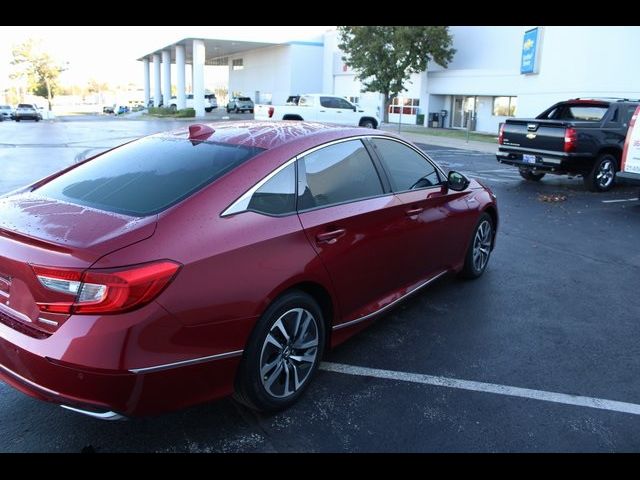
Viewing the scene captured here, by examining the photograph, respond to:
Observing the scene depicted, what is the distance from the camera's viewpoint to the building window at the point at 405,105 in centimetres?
3984

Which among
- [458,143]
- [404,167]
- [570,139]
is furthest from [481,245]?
[458,143]

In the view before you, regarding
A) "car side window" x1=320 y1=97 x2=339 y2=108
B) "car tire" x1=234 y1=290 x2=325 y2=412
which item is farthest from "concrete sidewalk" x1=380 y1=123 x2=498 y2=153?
"car tire" x1=234 y1=290 x2=325 y2=412

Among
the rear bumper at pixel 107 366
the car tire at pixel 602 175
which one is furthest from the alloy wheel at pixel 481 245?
the car tire at pixel 602 175

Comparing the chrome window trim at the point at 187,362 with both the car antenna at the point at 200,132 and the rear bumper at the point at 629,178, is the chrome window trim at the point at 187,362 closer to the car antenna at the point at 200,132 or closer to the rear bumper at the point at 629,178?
the car antenna at the point at 200,132

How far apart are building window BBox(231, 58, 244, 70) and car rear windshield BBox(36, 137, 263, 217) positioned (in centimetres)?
6496

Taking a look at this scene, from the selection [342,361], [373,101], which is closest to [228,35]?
[373,101]

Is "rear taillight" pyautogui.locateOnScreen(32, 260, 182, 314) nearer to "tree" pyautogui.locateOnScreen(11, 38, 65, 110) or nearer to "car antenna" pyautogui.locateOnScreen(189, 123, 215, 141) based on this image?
"car antenna" pyautogui.locateOnScreen(189, 123, 215, 141)

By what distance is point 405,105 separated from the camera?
1613 inches

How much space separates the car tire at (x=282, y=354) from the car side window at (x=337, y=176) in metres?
0.63

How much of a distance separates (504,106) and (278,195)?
32.4 metres

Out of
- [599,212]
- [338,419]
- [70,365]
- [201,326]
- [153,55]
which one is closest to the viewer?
[70,365]
